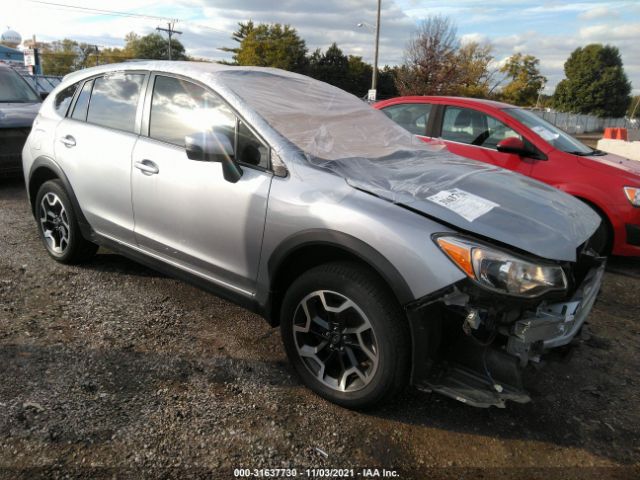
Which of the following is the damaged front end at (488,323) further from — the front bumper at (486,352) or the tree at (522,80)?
the tree at (522,80)

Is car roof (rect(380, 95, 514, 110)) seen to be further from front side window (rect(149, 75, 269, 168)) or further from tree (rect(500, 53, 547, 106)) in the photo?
tree (rect(500, 53, 547, 106))

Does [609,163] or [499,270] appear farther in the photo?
[609,163]

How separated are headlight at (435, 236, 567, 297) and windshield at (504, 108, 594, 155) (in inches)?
143

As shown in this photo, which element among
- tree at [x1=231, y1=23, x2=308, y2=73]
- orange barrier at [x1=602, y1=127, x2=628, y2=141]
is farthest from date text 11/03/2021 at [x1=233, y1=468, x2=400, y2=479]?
tree at [x1=231, y1=23, x2=308, y2=73]

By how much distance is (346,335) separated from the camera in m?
2.51

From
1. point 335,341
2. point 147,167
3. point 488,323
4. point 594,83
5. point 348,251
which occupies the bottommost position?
point 335,341

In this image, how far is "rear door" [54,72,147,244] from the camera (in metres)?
3.49

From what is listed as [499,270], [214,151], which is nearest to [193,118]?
[214,151]

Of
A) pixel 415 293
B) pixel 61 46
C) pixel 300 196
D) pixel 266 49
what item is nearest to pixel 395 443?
pixel 415 293

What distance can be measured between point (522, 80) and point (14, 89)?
55.5 meters

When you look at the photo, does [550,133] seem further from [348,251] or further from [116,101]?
[116,101]

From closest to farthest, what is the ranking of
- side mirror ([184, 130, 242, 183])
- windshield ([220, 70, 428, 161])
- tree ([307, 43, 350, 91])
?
side mirror ([184, 130, 242, 183])
windshield ([220, 70, 428, 161])
tree ([307, 43, 350, 91])

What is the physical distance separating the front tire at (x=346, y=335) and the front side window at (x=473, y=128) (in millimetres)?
3752

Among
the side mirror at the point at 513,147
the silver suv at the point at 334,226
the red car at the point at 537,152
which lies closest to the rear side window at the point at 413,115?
the red car at the point at 537,152
